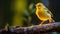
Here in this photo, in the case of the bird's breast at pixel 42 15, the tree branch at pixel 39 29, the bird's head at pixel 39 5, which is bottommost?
the tree branch at pixel 39 29

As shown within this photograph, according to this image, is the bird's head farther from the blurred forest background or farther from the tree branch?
the tree branch

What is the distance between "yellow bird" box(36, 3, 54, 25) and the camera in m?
1.48

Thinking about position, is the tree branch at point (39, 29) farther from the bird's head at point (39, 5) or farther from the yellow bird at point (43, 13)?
the bird's head at point (39, 5)

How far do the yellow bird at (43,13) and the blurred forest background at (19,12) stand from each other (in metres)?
0.03

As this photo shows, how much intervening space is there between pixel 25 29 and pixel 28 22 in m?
0.07

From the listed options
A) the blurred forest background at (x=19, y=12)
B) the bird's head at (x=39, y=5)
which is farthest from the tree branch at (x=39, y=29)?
the bird's head at (x=39, y=5)

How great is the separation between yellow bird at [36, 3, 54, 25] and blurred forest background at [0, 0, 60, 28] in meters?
0.03

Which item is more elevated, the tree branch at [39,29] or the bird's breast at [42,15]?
the bird's breast at [42,15]

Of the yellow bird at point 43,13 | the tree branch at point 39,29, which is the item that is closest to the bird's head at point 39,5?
the yellow bird at point 43,13

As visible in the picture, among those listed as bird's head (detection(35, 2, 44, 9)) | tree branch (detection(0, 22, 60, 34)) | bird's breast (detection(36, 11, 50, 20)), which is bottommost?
tree branch (detection(0, 22, 60, 34))

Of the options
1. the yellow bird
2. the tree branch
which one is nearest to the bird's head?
the yellow bird

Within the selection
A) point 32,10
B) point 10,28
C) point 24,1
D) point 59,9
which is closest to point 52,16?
point 59,9

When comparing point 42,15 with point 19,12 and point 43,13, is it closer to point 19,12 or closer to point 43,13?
point 43,13

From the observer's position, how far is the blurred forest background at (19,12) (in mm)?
1524
